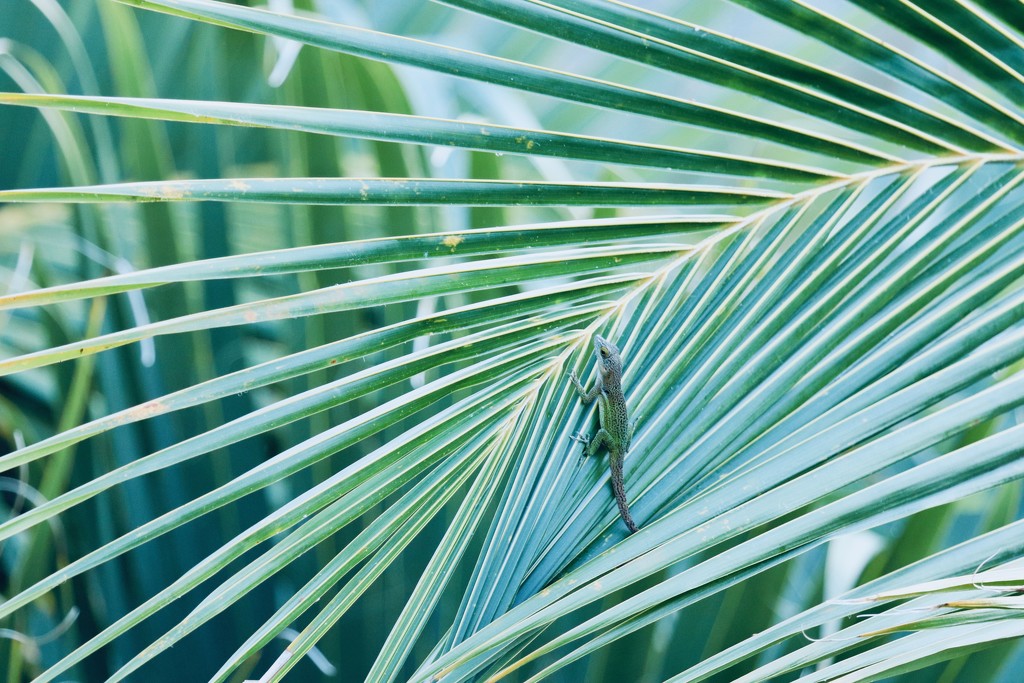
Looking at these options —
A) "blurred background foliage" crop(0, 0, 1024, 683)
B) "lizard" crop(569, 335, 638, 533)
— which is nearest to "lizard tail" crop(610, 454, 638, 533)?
"lizard" crop(569, 335, 638, 533)

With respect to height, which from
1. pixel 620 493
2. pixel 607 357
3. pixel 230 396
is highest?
pixel 230 396

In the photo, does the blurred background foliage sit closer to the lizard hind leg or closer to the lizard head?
the lizard head

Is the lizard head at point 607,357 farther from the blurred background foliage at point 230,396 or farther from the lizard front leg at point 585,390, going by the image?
the blurred background foliage at point 230,396

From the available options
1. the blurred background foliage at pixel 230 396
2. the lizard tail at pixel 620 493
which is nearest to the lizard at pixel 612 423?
the lizard tail at pixel 620 493

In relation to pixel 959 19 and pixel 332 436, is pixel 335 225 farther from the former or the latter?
pixel 959 19

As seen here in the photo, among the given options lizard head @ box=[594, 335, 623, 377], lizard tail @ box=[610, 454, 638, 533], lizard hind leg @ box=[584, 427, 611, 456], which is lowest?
lizard tail @ box=[610, 454, 638, 533]

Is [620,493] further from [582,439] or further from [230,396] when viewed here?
[230,396]

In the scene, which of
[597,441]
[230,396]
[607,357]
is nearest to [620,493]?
[597,441]
